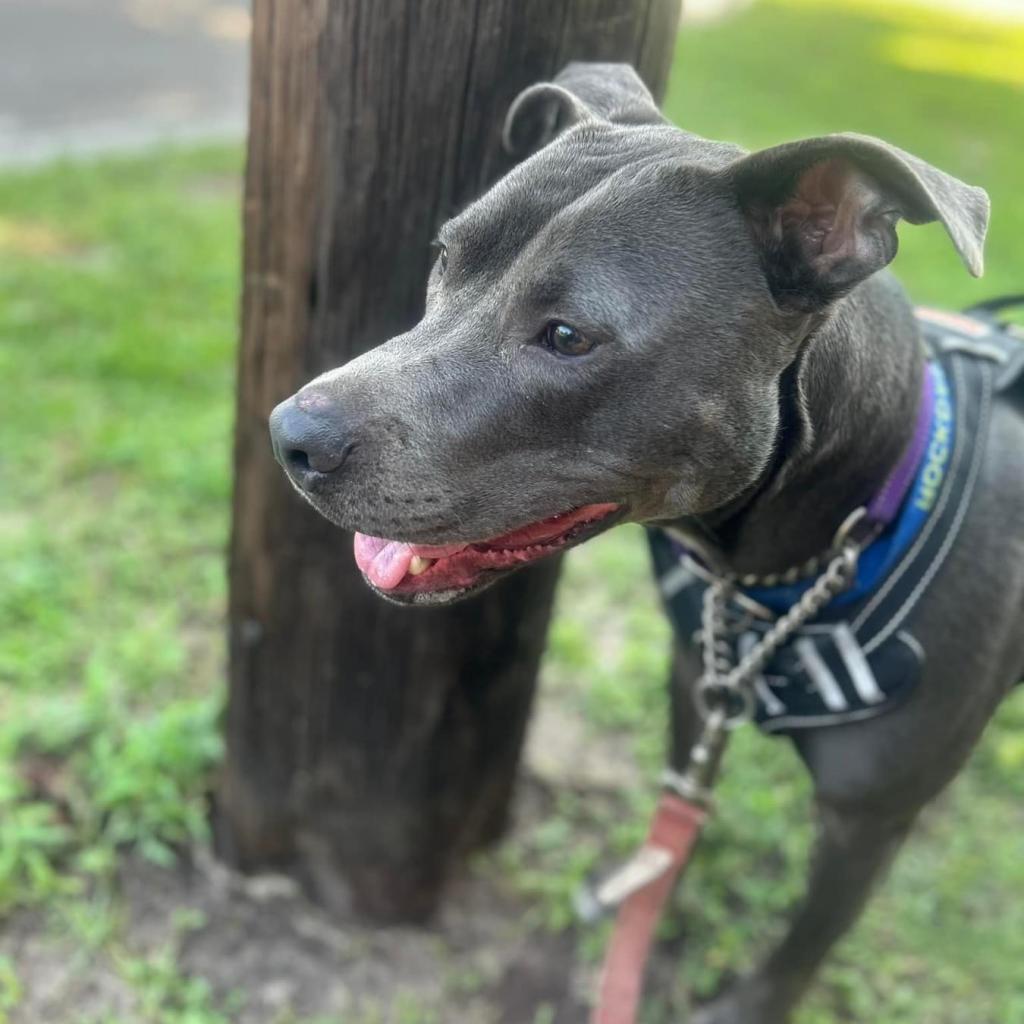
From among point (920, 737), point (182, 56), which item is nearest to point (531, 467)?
point (920, 737)

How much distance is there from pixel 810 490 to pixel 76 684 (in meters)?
2.42

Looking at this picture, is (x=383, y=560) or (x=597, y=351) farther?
(x=383, y=560)

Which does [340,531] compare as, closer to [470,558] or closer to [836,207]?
[470,558]

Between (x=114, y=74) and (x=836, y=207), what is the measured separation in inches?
347

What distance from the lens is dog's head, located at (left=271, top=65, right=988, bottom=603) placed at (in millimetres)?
1799

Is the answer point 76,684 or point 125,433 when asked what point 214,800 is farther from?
point 125,433

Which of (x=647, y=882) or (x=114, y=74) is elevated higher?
(x=647, y=882)

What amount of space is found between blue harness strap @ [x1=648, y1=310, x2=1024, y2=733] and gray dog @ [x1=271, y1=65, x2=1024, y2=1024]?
0.02 meters

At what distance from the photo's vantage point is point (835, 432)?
201cm

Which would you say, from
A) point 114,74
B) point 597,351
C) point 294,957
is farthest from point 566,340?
point 114,74

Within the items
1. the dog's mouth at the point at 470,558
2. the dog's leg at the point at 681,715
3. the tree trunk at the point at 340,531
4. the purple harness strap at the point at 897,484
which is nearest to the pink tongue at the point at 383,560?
the dog's mouth at the point at 470,558

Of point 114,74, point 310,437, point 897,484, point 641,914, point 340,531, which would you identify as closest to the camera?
point 310,437

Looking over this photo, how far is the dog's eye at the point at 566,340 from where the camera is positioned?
1.82m

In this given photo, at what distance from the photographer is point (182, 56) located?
9961 millimetres
